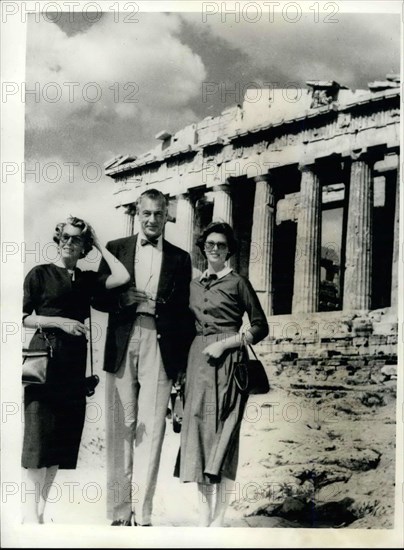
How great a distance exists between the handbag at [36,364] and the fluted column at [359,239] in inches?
101

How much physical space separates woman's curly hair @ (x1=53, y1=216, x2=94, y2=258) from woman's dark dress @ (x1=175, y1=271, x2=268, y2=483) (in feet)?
3.20

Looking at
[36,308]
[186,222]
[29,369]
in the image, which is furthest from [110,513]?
[186,222]

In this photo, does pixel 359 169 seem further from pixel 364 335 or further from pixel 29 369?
pixel 29 369

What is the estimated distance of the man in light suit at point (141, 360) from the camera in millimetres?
5930

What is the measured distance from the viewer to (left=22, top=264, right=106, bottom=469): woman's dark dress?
19.5 feet

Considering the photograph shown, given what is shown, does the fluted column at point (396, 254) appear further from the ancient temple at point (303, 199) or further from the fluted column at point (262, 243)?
the fluted column at point (262, 243)

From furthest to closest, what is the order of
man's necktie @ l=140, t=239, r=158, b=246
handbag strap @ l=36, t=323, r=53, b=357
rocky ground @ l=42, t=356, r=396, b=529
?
man's necktie @ l=140, t=239, r=158, b=246 < handbag strap @ l=36, t=323, r=53, b=357 < rocky ground @ l=42, t=356, r=396, b=529

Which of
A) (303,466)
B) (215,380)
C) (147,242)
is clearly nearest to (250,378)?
(215,380)

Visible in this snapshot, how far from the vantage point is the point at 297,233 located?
6.11m

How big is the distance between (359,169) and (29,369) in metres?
3.28

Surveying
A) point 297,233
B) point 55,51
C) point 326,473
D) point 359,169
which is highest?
point 55,51

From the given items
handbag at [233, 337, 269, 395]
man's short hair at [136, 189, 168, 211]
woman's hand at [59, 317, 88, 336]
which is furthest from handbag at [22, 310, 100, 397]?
man's short hair at [136, 189, 168, 211]

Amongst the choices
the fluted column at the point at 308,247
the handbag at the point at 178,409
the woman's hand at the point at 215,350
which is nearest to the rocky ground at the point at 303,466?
the handbag at the point at 178,409

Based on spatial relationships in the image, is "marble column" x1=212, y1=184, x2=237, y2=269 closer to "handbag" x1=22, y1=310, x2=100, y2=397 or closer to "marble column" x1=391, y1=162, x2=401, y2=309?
"marble column" x1=391, y1=162, x2=401, y2=309
